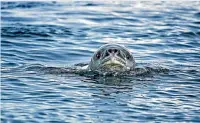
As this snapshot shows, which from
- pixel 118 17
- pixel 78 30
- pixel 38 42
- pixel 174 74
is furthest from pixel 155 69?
pixel 118 17

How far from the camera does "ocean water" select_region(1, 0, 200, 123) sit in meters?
12.6

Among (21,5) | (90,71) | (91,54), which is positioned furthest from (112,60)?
(21,5)

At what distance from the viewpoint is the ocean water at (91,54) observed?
1257 centimetres

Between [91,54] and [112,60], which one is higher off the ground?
[91,54]

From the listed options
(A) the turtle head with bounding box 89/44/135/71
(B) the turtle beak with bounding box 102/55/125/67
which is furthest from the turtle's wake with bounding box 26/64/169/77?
(B) the turtle beak with bounding box 102/55/125/67

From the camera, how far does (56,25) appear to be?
85.5 ft

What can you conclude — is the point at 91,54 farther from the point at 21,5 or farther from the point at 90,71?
the point at 21,5

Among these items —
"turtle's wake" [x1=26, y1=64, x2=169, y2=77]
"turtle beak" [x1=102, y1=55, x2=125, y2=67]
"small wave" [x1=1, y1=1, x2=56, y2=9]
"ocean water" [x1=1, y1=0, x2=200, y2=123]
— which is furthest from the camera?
"small wave" [x1=1, y1=1, x2=56, y2=9]

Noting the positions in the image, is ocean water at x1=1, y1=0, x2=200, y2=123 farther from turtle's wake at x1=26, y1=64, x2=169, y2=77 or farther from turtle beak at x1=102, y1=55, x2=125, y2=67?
turtle beak at x1=102, y1=55, x2=125, y2=67

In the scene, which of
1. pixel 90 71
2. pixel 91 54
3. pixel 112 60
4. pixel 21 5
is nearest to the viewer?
pixel 112 60

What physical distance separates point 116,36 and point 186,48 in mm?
3399

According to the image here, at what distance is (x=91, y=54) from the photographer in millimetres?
20250

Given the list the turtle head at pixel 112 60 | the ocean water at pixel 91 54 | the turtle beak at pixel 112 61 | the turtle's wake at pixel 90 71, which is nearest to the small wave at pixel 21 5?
the ocean water at pixel 91 54

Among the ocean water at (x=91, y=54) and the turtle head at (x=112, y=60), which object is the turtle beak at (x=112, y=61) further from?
the ocean water at (x=91, y=54)
